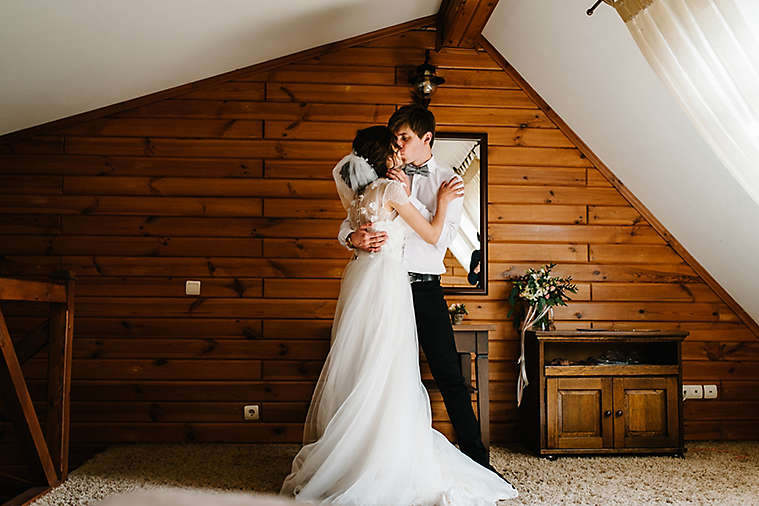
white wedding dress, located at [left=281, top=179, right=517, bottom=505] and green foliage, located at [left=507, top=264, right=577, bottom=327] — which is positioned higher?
green foliage, located at [left=507, top=264, right=577, bottom=327]

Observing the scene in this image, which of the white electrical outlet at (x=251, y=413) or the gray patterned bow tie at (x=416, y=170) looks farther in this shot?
the white electrical outlet at (x=251, y=413)

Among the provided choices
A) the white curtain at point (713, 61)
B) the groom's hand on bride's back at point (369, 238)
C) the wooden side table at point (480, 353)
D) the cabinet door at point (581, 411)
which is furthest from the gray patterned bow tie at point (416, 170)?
the cabinet door at point (581, 411)

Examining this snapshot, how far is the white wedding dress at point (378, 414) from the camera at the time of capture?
2203 mm

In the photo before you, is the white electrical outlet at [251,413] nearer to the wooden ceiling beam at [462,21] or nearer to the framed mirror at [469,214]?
the framed mirror at [469,214]

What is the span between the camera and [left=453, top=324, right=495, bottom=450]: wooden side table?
121 inches

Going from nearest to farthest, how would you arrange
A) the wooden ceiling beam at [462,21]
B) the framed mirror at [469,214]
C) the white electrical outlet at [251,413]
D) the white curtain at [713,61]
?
the white curtain at [713,61] → the wooden ceiling beam at [462,21] → the white electrical outlet at [251,413] → the framed mirror at [469,214]

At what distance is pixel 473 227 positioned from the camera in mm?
3672

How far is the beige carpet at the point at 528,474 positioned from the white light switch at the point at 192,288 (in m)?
0.88

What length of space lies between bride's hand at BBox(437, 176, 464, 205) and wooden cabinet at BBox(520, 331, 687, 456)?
3.48 ft

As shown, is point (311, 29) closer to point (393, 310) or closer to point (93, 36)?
point (93, 36)

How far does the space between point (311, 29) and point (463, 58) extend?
989 mm

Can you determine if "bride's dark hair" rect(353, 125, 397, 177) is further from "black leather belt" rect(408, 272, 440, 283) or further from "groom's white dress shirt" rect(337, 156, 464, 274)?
"black leather belt" rect(408, 272, 440, 283)

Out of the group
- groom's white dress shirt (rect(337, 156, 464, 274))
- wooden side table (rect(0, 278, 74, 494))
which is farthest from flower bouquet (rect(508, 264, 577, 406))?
Answer: wooden side table (rect(0, 278, 74, 494))

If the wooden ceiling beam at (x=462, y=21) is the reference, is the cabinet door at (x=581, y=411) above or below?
below
